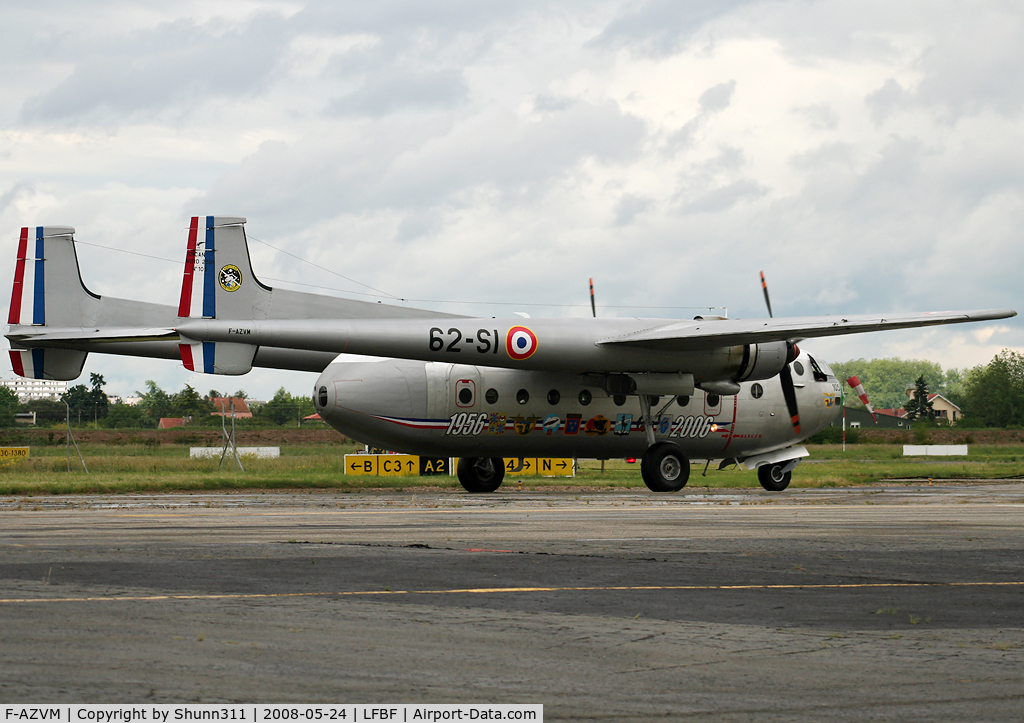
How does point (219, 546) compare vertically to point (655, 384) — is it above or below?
below

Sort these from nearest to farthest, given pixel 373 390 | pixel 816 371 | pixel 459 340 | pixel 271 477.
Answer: pixel 459 340
pixel 373 390
pixel 816 371
pixel 271 477

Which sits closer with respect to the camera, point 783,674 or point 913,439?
point 783,674

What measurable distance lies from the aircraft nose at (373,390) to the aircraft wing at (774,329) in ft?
15.3

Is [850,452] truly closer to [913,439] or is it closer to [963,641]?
[913,439]

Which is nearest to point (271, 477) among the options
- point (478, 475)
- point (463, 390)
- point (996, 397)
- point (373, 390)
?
point (478, 475)

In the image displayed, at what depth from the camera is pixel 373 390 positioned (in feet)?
86.8

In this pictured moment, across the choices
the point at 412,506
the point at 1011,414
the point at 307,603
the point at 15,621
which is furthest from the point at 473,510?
the point at 1011,414

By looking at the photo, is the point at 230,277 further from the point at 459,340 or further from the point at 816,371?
the point at 816,371

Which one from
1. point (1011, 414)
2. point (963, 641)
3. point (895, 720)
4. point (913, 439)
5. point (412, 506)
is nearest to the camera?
point (895, 720)

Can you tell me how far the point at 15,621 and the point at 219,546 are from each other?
5.07 m

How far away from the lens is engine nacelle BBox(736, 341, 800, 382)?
26703mm

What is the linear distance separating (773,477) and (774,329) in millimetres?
6814

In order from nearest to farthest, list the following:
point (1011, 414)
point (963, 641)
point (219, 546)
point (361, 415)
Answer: point (963, 641) < point (219, 546) < point (361, 415) < point (1011, 414)

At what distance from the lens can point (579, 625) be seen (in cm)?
748
